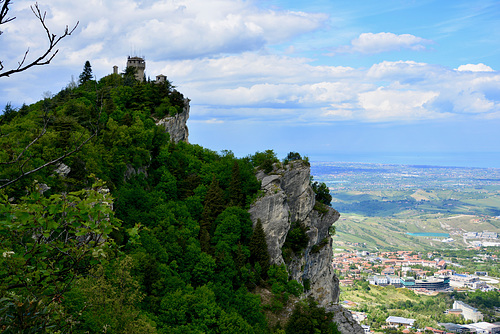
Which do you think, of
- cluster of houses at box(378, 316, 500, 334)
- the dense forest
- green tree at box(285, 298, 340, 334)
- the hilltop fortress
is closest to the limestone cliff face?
the dense forest

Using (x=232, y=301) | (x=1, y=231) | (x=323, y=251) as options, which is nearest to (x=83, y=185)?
(x=232, y=301)

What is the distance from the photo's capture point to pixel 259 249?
39594 millimetres

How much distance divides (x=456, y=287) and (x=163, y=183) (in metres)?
121

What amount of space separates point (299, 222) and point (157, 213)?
1648cm

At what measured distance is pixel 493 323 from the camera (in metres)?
97.9

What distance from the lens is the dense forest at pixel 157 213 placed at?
23469 mm

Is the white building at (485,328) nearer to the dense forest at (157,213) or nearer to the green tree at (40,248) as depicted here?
the dense forest at (157,213)

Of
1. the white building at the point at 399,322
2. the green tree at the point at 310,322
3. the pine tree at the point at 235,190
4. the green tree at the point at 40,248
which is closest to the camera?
the green tree at the point at 40,248

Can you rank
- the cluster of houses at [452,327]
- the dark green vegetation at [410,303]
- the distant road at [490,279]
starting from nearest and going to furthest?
the cluster of houses at [452,327] → the dark green vegetation at [410,303] → the distant road at [490,279]

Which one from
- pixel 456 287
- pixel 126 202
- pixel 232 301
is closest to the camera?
pixel 232 301

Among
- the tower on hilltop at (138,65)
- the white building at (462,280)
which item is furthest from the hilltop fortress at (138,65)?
the white building at (462,280)

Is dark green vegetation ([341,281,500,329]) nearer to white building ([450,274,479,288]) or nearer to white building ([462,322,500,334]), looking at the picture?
white building ([462,322,500,334])

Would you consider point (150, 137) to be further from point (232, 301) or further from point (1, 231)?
point (1, 231)

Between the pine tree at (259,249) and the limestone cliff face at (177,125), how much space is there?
61.6ft
